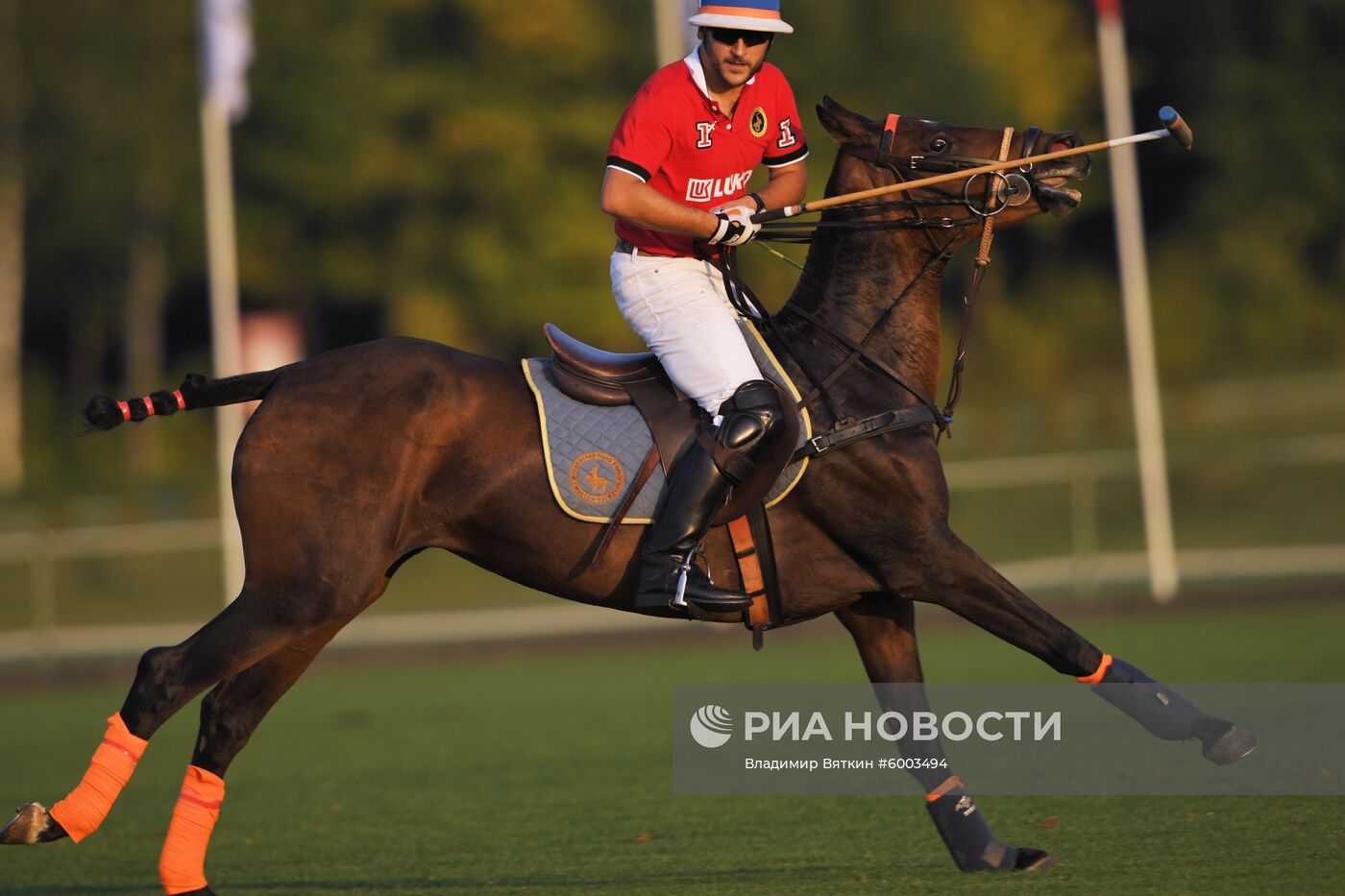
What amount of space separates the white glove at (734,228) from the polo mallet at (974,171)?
0.05 m

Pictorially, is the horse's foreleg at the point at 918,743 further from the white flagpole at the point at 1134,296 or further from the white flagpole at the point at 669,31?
the white flagpole at the point at 1134,296

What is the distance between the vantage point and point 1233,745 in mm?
6367

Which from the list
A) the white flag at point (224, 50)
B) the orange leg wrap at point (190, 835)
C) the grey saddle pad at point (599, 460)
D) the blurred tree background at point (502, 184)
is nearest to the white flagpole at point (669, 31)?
the white flag at point (224, 50)

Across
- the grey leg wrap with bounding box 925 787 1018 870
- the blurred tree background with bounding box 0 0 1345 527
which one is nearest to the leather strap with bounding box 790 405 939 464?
the grey leg wrap with bounding box 925 787 1018 870

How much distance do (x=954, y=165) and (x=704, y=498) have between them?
1.67 meters

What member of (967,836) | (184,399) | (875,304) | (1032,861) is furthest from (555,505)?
(1032,861)

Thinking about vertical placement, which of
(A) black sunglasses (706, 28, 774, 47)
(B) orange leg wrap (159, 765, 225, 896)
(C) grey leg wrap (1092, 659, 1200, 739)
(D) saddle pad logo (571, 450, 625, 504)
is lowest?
(B) orange leg wrap (159, 765, 225, 896)

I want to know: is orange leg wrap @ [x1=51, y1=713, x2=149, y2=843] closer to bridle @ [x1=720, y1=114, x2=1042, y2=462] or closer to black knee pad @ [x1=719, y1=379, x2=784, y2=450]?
black knee pad @ [x1=719, y1=379, x2=784, y2=450]

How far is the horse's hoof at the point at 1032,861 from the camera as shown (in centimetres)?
664

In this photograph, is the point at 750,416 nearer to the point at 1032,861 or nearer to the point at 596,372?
the point at 596,372

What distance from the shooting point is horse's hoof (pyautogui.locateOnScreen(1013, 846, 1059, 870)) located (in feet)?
21.8

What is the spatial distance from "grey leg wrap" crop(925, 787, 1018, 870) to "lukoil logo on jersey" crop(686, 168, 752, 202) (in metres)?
2.45

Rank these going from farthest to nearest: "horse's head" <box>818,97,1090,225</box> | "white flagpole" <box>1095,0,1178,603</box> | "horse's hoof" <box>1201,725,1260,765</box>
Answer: "white flagpole" <box>1095,0,1178,603</box>, "horse's head" <box>818,97,1090,225</box>, "horse's hoof" <box>1201,725,1260,765</box>

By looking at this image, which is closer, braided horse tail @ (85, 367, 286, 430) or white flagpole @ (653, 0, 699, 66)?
braided horse tail @ (85, 367, 286, 430)
